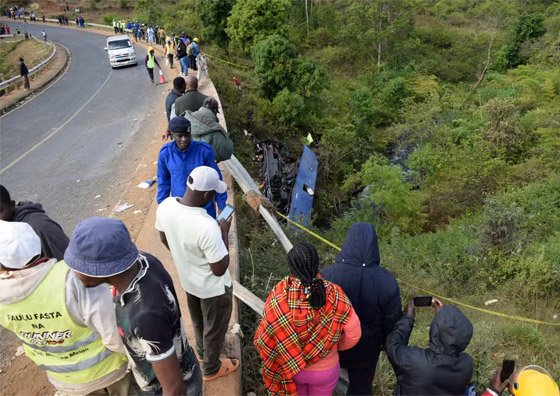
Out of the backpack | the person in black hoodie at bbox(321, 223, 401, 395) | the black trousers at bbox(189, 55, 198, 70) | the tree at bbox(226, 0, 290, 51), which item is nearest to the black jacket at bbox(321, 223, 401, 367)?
the person in black hoodie at bbox(321, 223, 401, 395)

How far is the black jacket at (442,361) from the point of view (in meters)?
2.36

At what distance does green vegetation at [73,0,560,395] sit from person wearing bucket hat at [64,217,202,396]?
75.1 inches

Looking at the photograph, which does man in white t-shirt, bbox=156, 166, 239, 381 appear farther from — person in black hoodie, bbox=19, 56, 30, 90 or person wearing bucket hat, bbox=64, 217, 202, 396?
person in black hoodie, bbox=19, 56, 30, 90

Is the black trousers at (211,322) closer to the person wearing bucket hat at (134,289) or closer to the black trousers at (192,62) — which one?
the person wearing bucket hat at (134,289)

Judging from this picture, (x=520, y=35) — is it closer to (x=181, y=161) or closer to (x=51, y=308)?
(x=181, y=161)

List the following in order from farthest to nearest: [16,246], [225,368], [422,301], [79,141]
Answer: [79,141], [225,368], [422,301], [16,246]

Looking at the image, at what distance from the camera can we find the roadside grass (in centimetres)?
2411

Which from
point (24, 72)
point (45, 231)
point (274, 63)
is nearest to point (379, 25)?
point (274, 63)

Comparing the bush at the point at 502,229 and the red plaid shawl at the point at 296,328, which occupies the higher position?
the red plaid shawl at the point at 296,328

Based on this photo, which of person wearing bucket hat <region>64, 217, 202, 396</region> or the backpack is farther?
the backpack

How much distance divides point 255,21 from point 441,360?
19.3 meters

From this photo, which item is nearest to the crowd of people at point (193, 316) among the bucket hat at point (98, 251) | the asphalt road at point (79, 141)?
the bucket hat at point (98, 251)

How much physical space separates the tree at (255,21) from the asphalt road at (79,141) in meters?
5.18

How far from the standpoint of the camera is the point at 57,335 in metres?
2.01
